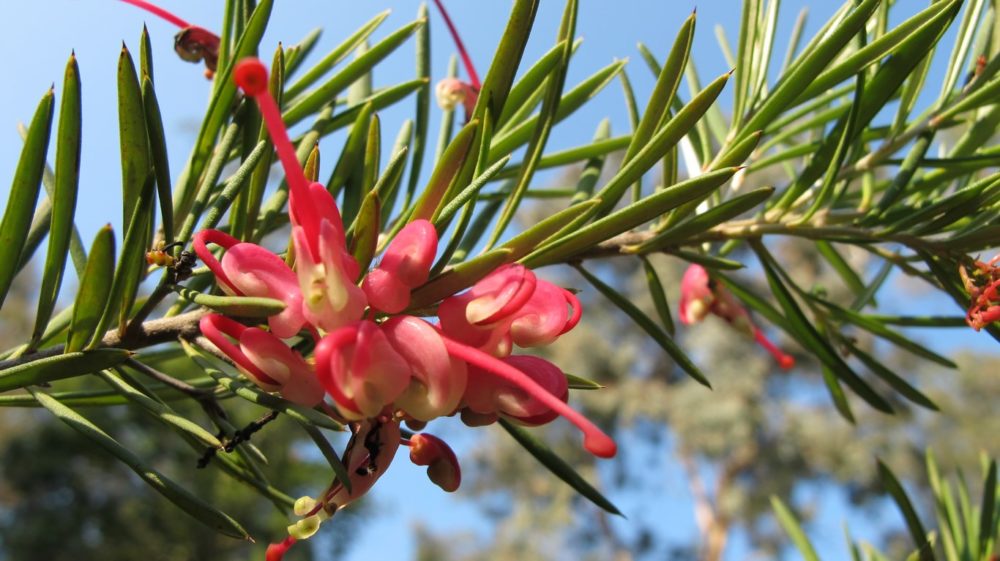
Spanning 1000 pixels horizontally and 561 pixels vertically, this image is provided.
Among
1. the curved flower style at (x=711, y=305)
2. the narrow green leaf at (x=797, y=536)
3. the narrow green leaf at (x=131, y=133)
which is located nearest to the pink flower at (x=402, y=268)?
the narrow green leaf at (x=131, y=133)

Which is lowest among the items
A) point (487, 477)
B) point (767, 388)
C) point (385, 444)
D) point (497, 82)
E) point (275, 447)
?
point (487, 477)

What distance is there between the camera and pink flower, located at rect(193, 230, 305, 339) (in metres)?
0.25

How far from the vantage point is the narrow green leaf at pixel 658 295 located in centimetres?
48

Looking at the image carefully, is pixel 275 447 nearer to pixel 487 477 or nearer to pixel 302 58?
pixel 487 477

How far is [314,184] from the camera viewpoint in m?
0.24

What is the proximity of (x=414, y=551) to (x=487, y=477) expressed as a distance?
2709 mm

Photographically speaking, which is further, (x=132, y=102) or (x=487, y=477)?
(x=487, y=477)

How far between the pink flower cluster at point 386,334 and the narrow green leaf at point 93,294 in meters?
0.04

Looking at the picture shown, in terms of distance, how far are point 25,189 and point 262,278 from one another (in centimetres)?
10

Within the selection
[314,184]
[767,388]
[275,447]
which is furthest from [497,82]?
[767,388]

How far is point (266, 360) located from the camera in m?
0.25

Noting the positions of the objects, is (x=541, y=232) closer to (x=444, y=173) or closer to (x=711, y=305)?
(x=444, y=173)

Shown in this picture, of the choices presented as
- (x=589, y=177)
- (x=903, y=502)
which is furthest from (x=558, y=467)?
(x=903, y=502)

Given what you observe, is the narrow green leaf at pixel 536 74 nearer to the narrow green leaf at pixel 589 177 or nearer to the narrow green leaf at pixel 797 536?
the narrow green leaf at pixel 589 177
